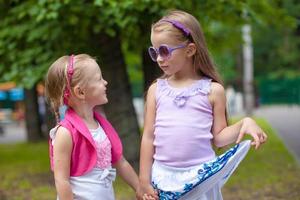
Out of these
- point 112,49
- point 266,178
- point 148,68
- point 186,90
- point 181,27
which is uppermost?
point 181,27

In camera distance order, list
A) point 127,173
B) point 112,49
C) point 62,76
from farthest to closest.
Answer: point 112,49, point 127,173, point 62,76

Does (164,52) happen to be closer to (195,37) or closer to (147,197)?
(195,37)

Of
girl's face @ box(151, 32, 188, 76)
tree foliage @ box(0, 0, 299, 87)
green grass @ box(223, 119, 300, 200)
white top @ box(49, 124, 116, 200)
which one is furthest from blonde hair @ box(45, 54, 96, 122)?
green grass @ box(223, 119, 300, 200)

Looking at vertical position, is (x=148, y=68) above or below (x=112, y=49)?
below

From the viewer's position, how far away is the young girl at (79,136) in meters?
3.15

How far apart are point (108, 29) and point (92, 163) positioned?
17.2ft

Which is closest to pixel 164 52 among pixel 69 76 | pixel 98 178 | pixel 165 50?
pixel 165 50

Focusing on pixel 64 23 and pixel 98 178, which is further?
pixel 64 23

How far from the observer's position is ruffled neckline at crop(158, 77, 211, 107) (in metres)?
3.26

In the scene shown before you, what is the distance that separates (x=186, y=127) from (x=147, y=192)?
420 millimetres

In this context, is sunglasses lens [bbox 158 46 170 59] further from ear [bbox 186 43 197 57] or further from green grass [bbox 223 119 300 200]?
green grass [bbox 223 119 300 200]

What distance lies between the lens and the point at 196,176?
320cm

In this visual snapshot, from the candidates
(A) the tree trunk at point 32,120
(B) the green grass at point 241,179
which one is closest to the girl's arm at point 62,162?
(B) the green grass at point 241,179

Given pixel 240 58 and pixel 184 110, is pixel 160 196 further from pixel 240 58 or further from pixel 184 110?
pixel 240 58
